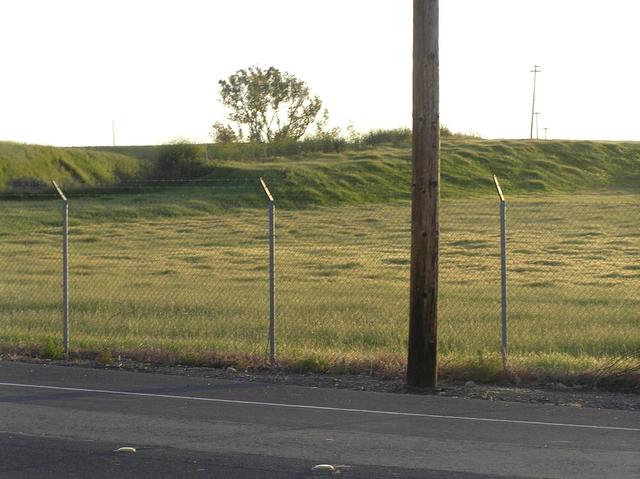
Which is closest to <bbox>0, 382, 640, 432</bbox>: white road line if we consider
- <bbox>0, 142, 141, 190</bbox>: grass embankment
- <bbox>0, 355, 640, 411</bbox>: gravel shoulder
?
<bbox>0, 355, 640, 411</bbox>: gravel shoulder

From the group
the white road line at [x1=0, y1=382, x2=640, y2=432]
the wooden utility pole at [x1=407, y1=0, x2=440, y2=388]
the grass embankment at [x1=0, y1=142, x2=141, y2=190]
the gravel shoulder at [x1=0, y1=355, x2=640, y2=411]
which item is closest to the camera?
the white road line at [x1=0, y1=382, x2=640, y2=432]

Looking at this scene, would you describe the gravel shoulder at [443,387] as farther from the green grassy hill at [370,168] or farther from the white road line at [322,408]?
the green grassy hill at [370,168]

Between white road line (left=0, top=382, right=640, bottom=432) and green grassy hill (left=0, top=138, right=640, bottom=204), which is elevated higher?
green grassy hill (left=0, top=138, right=640, bottom=204)

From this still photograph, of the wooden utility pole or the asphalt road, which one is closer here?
the asphalt road

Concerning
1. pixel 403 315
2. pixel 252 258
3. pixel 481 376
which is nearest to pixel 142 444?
pixel 481 376

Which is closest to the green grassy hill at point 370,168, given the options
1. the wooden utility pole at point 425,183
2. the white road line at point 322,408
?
the wooden utility pole at point 425,183

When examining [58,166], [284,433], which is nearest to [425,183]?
[284,433]

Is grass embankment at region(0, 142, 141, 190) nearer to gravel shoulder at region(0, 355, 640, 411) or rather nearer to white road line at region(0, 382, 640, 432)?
gravel shoulder at region(0, 355, 640, 411)

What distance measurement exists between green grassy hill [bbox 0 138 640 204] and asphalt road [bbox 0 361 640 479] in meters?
41.6

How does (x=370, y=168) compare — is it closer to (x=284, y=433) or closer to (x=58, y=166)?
(x=58, y=166)

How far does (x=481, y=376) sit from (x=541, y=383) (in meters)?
0.62

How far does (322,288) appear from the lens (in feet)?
69.3

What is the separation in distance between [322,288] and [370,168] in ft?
131

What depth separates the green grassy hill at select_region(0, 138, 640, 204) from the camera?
184 feet
